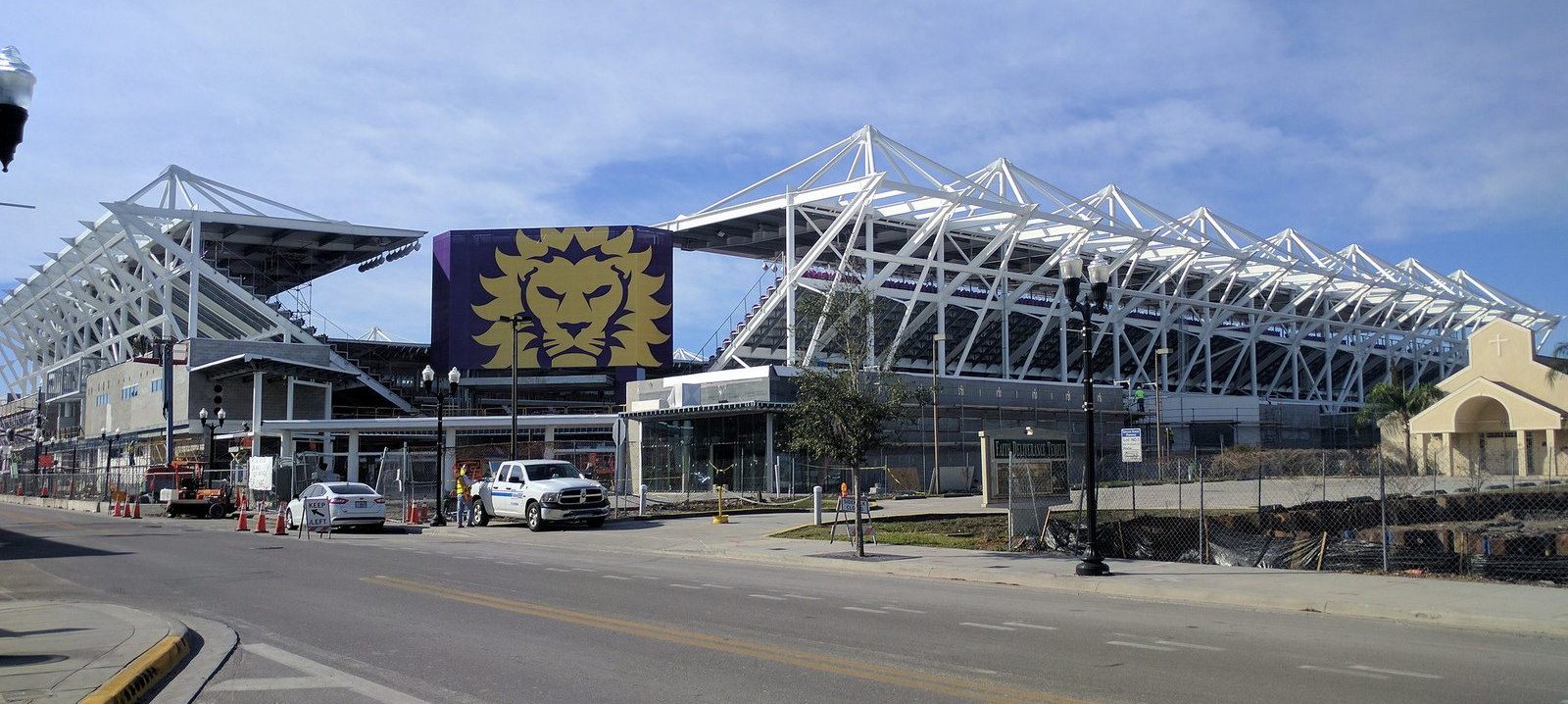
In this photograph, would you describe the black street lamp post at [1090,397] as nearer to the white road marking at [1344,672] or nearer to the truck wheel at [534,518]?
the white road marking at [1344,672]

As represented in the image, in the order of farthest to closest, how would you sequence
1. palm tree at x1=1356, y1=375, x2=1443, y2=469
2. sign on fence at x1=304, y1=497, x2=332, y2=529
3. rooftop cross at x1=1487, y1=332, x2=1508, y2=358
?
1. palm tree at x1=1356, y1=375, x2=1443, y2=469
2. rooftop cross at x1=1487, y1=332, x2=1508, y2=358
3. sign on fence at x1=304, y1=497, x2=332, y2=529

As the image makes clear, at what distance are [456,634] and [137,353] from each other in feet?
257

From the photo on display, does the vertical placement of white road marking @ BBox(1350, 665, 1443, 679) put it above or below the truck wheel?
above

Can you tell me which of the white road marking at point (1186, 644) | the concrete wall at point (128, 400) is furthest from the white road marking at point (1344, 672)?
the concrete wall at point (128, 400)

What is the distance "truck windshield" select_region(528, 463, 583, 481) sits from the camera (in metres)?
32.7

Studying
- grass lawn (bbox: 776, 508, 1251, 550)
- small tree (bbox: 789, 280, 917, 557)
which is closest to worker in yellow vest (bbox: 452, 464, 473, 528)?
grass lawn (bbox: 776, 508, 1251, 550)

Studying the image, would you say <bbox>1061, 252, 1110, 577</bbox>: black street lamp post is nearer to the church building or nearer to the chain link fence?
the chain link fence

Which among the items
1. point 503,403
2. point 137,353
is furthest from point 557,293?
point 137,353

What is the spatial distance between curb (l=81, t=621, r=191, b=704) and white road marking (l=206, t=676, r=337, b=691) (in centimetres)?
52

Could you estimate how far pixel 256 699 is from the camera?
8.95 metres

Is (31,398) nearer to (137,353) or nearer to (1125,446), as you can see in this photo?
(137,353)

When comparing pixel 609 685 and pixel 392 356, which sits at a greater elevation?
pixel 392 356

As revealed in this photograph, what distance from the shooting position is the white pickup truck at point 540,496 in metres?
31.3

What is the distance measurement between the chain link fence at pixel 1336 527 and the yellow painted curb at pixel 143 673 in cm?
1404
